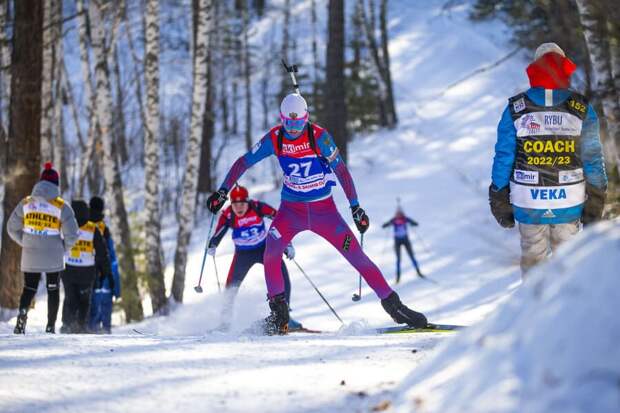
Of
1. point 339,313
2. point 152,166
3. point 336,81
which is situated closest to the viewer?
point 339,313

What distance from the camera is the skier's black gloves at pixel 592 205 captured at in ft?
17.0

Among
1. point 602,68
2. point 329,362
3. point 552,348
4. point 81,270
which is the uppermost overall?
point 602,68

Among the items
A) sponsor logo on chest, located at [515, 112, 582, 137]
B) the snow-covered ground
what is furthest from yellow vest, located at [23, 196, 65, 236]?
sponsor logo on chest, located at [515, 112, 582, 137]

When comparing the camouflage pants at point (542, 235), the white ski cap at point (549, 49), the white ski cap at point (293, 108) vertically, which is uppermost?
the white ski cap at point (549, 49)

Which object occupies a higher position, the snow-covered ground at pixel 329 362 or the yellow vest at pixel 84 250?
the yellow vest at pixel 84 250

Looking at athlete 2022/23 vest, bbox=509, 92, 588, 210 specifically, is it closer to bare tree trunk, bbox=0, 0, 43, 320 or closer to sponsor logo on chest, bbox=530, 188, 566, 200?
sponsor logo on chest, bbox=530, 188, 566, 200

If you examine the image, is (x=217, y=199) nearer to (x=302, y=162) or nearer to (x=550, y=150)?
(x=302, y=162)

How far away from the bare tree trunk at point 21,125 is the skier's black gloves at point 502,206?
796 cm

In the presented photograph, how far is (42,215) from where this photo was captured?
7.88 m

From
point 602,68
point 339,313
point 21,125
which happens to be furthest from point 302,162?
point 21,125

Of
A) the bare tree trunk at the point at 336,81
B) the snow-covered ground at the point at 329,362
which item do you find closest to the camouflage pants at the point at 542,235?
the snow-covered ground at the point at 329,362

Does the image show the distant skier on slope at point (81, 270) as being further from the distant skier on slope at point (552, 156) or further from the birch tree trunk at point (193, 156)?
the distant skier on slope at point (552, 156)

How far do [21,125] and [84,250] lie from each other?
311 cm

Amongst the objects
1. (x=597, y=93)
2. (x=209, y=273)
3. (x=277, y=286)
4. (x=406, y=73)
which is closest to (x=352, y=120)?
(x=406, y=73)
